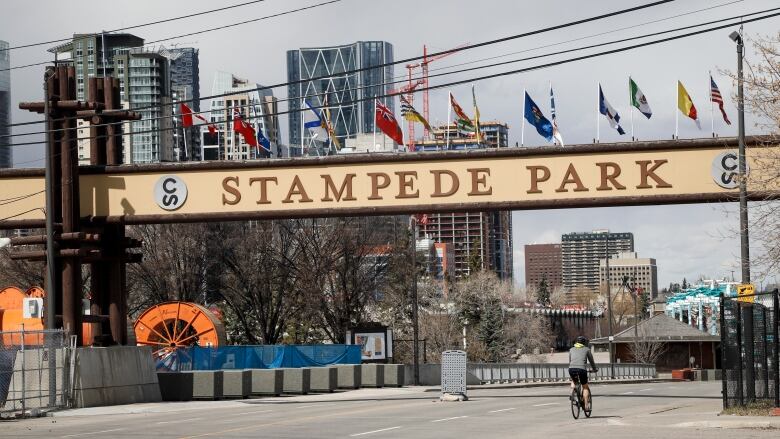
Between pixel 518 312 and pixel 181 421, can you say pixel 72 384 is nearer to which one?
pixel 181 421

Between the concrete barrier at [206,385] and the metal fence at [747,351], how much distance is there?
18.6m

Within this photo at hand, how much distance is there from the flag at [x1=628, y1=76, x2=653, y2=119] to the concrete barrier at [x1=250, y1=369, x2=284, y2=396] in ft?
50.3

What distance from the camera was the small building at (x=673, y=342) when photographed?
104688 millimetres

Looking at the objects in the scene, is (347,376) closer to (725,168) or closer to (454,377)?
(454,377)

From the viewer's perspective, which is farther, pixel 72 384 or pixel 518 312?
pixel 518 312

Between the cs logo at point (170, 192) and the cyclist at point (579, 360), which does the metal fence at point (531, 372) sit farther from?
the cyclist at point (579, 360)

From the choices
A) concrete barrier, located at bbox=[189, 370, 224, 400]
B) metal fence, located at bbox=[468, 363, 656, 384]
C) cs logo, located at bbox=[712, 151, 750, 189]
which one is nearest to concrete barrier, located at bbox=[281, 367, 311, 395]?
concrete barrier, located at bbox=[189, 370, 224, 400]

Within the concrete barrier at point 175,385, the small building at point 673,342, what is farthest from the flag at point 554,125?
the small building at point 673,342

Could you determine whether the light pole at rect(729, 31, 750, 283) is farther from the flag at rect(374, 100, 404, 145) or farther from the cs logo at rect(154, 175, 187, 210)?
the cs logo at rect(154, 175, 187, 210)

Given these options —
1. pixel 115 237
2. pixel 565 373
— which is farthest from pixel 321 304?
pixel 115 237

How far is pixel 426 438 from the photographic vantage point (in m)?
20.6

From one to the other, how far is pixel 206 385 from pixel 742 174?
18909 millimetres

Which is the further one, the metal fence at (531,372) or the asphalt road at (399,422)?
the metal fence at (531,372)

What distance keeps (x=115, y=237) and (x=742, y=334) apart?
18.9 meters
